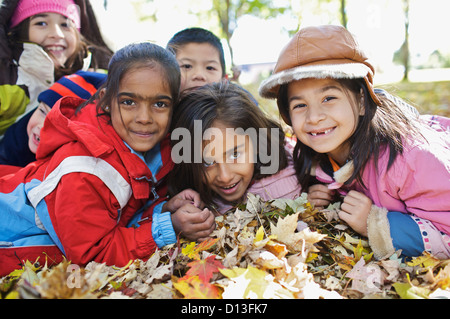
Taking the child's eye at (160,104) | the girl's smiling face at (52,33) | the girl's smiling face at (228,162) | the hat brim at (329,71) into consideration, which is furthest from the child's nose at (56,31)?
the hat brim at (329,71)

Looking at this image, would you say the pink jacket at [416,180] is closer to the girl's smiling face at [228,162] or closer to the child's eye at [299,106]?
the child's eye at [299,106]

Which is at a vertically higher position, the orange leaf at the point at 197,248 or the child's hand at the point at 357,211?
the child's hand at the point at 357,211

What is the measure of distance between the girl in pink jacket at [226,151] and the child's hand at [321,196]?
192 millimetres

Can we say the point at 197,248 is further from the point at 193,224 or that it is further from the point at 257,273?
the point at 257,273

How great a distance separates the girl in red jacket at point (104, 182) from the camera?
238 centimetres

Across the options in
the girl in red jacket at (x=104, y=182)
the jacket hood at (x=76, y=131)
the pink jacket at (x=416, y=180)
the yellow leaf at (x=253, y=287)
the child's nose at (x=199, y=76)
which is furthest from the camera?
the child's nose at (x=199, y=76)

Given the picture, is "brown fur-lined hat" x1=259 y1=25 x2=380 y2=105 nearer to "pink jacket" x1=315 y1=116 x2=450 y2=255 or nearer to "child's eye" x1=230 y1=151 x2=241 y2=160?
"pink jacket" x1=315 y1=116 x2=450 y2=255

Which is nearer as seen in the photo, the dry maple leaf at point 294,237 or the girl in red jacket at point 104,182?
the dry maple leaf at point 294,237

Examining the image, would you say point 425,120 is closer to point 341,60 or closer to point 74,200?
point 341,60

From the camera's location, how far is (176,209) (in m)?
2.87

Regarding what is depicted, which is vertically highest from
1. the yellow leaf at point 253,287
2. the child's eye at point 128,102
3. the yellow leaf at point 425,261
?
the child's eye at point 128,102

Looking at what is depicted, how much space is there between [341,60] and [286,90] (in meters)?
0.56

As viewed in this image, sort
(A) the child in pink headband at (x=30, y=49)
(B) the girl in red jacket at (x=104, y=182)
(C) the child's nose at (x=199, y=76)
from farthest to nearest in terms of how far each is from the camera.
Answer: (C) the child's nose at (x=199, y=76)
(A) the child in pink headband at (x=30, y=49)
(B) the girl in red jacket at (x=104, y=182)
